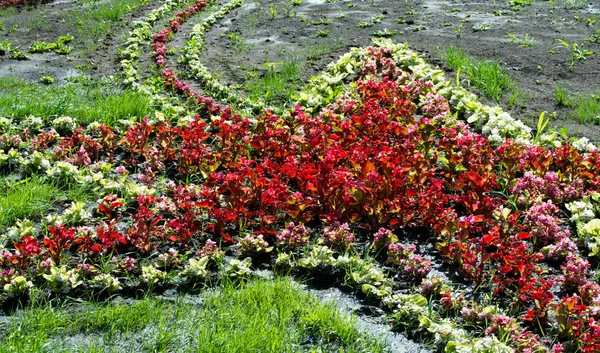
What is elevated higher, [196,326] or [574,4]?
[574,4]

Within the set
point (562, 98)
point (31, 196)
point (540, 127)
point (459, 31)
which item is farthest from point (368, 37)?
point (31, 196)

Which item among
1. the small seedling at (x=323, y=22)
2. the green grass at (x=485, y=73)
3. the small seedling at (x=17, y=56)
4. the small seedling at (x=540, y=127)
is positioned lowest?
the small seedling at (x=540, y=127)

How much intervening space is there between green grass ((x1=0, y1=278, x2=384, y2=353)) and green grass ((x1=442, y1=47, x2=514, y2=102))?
13.8ft

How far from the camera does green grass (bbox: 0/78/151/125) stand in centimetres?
673

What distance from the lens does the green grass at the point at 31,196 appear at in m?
4.91

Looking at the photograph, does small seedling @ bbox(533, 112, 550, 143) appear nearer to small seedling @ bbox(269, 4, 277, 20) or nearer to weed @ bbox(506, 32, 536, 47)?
weed @ bbox(506, 32, 536, 47)

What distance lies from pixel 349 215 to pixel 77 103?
3629mm

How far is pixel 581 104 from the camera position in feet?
22.3

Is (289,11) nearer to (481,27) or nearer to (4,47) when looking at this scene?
(481,27)

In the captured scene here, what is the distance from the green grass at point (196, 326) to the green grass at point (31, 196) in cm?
119

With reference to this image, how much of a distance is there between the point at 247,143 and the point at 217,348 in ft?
9.32

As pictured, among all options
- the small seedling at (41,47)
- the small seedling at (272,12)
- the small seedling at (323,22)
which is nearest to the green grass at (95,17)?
the small seedling at (41,47)

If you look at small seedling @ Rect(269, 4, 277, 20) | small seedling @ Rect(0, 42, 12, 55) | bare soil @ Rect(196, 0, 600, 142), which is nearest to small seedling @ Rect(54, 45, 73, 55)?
small seedling @ Rect(0, 42, 12, 55)

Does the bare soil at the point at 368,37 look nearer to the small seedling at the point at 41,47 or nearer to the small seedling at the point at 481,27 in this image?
the small seedling at the point at 481,27
